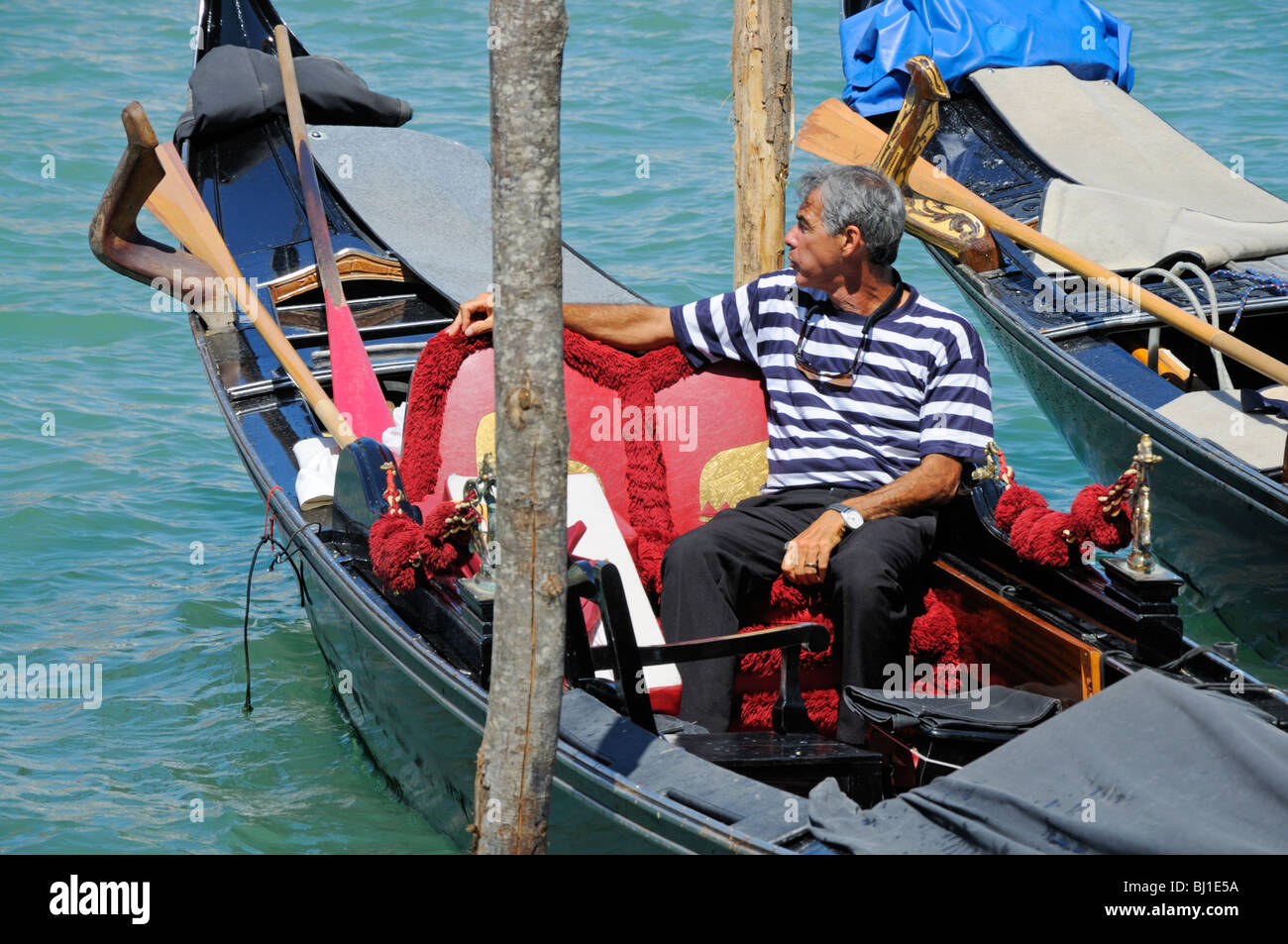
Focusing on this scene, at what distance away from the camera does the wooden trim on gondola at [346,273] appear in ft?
14.3

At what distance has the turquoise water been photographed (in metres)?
3.53

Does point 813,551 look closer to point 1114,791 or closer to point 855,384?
point 855,384

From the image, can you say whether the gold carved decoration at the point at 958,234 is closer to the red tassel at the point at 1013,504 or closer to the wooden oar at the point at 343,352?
the wooden oar at the point at 343,352

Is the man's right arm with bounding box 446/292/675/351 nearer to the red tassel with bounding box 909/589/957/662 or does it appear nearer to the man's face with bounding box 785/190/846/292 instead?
the man's face with bounding box 785/190/846/292

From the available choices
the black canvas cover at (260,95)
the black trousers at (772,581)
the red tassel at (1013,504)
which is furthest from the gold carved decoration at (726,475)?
A: the black canvas cover at (260,95)

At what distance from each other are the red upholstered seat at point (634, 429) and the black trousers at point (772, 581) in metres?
0.23

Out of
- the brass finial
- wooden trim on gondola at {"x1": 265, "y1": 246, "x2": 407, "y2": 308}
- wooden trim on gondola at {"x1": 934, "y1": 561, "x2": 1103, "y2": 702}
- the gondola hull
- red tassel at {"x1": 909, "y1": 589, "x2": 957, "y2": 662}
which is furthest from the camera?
wooden trim on gondola at {"x1": 265, "y1": 246, "x2": 407, "y2": 308}

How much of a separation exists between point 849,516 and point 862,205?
584 mm

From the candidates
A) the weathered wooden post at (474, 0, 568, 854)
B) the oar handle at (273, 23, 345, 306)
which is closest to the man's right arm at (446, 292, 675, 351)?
the oar handle at (273, 23, 345, 306)

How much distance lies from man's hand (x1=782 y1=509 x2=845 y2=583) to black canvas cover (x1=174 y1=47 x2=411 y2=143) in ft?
10.1
